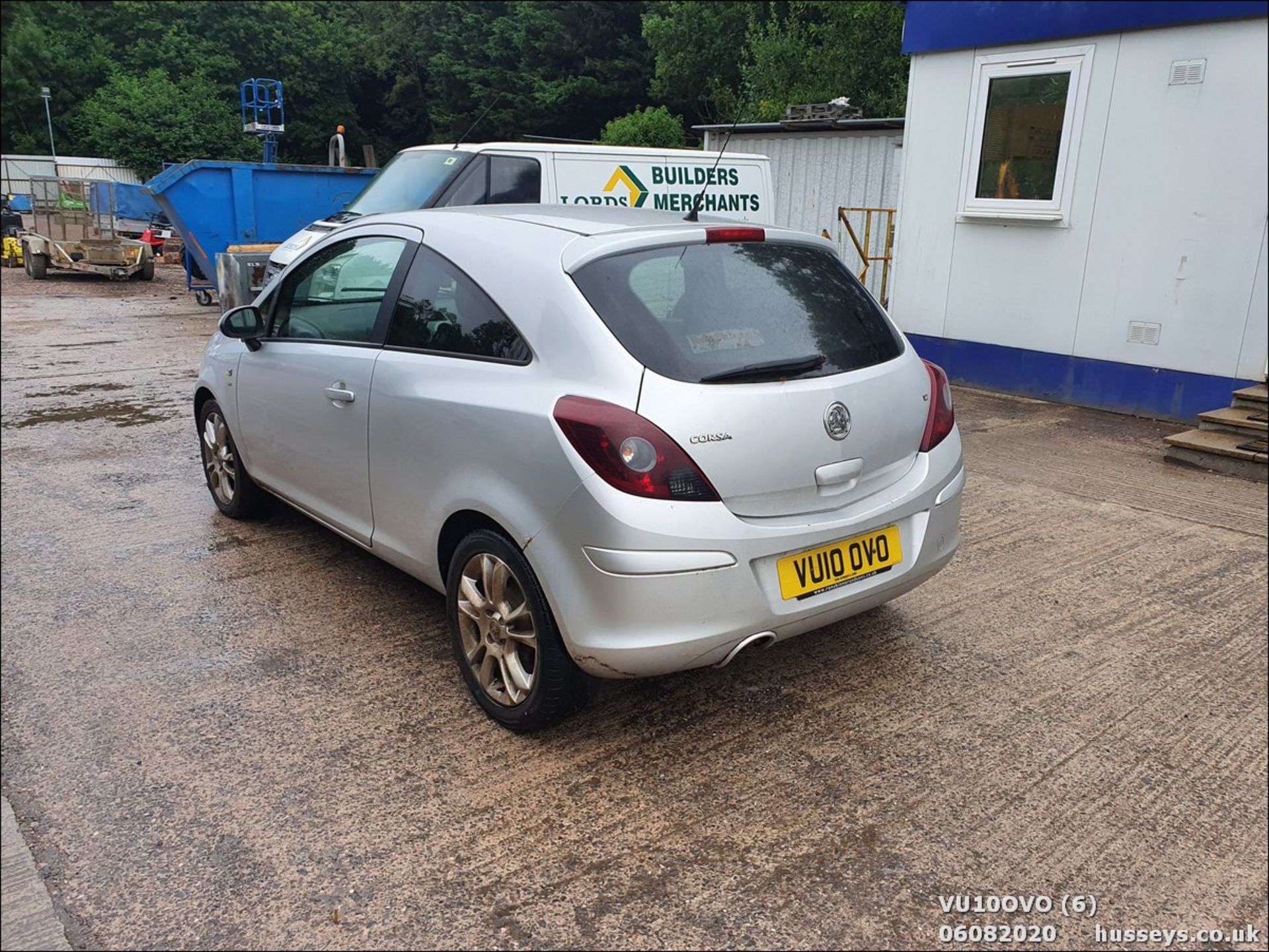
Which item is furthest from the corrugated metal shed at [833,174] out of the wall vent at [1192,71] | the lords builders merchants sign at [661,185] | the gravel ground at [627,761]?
the wall vent at [1192,71]

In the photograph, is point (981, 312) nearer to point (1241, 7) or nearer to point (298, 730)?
point (298, 730)

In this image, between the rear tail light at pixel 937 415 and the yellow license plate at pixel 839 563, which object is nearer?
the yellow license plate at pixel 839 563

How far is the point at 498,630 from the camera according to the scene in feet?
10.3

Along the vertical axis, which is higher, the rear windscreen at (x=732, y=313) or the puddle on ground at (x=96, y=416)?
the rear windscreen at (x=732, y=313)

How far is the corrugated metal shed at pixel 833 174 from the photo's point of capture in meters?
12.7

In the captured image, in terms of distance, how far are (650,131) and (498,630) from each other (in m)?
24.5

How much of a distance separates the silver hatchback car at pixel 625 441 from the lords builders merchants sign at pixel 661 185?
5313mm

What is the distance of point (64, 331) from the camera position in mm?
11977

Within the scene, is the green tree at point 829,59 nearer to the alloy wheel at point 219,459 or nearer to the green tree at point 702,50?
the green tree at point 702,50

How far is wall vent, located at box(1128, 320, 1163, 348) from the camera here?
24.5 feet

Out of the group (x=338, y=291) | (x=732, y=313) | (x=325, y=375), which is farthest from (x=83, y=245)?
(x=732, y=313)

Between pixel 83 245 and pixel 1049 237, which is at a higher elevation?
pixel 1049 237

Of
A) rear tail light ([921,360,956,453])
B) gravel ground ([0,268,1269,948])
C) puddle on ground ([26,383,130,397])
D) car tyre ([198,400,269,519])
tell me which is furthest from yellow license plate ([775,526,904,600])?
puddle on ground ([26,383,130,397])

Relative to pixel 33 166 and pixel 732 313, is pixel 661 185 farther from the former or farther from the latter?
pixel 33 166
